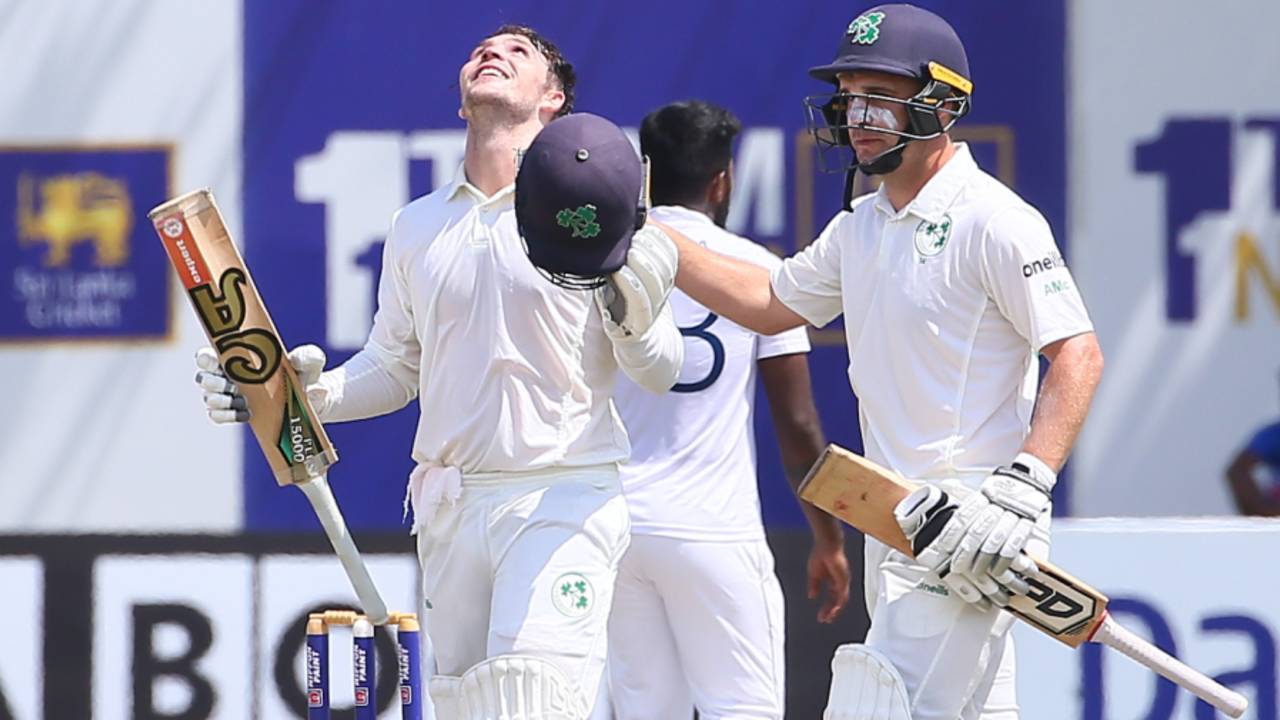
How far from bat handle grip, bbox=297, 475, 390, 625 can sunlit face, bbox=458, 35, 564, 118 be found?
2.65 ft

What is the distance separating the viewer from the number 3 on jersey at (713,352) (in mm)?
5719

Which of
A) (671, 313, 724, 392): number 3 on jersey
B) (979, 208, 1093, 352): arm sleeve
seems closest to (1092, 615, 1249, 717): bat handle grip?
(979, 208, 1093, 352): arm sleeve

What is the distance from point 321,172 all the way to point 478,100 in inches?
78.3

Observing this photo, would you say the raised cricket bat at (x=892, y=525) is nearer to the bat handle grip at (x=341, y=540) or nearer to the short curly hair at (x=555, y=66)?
the bat handle grip at (x=341, y=540)

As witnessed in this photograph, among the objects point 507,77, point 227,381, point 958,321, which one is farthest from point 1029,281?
point 227,381

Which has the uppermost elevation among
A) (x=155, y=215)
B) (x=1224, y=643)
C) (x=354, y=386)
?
(x=155, y=215)

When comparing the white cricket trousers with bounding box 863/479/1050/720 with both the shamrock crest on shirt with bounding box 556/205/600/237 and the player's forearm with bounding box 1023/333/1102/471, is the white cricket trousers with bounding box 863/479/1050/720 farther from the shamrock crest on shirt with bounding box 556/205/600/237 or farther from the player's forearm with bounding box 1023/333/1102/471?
the shamrock crest on shirt with bounding box 556/205/600/237

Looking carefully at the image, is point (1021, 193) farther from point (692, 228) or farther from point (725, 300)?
point (725, 300)

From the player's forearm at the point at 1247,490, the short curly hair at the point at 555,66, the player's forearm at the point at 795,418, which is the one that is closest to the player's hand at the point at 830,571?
the player's forearm at the point at 795,418

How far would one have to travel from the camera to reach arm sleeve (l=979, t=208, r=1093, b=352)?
4129 mm

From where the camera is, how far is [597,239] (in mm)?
4207

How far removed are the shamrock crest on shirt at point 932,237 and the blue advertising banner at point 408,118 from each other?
2.25 m

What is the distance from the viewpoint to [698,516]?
562 centimetres

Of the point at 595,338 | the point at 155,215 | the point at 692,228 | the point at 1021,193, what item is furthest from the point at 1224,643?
the point at 155,215
